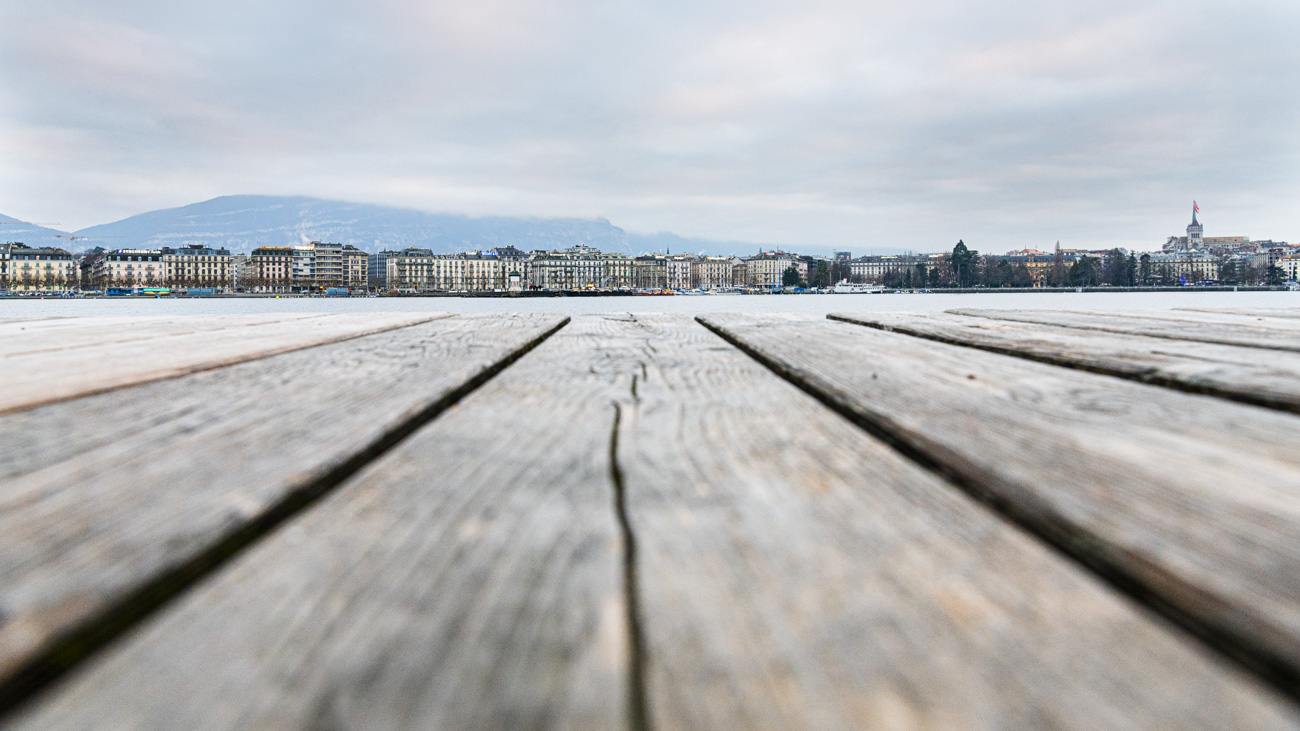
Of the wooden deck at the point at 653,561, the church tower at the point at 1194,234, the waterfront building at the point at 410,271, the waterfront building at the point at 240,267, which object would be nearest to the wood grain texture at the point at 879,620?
the wooden deck at the point at 653,561

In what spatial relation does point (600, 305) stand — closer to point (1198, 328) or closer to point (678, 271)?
point (1198, 328)

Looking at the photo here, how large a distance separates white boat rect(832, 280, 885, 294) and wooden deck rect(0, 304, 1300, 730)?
113976 mm

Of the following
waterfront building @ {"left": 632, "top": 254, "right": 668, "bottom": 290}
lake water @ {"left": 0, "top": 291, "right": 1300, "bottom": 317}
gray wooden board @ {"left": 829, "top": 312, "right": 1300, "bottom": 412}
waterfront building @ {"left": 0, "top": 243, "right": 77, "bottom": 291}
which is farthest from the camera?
waterfront building @ {"left": 632, "top": 254, "right": 668, "bottom": 290}

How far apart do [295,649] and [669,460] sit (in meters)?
0.39

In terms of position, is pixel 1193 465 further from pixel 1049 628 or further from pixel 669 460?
pixel 669 460

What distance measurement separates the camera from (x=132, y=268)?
3804 inches

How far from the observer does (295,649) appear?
1.16 feet

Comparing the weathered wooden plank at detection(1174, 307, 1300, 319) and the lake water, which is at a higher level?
the lake water

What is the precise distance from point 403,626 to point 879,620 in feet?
0.90

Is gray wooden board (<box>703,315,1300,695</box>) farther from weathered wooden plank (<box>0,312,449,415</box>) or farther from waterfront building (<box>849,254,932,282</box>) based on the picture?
waterfront building (<box>849,254,932,282</box>)

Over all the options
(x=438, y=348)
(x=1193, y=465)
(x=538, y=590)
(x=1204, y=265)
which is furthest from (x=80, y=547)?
(x=1204, y=265)

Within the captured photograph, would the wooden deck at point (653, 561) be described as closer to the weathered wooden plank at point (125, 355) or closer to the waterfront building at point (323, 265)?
the weathered wooden plank at point (125, 355)

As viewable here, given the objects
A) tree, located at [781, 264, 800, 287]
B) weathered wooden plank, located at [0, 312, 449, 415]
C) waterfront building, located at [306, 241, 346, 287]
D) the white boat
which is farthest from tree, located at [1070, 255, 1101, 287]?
waterfront building, located at [306, 241, 346, 287]

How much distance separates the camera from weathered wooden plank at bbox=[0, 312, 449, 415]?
105 cm
